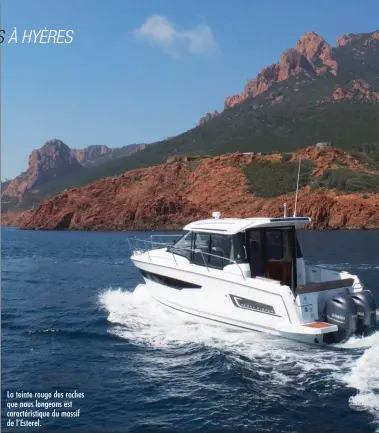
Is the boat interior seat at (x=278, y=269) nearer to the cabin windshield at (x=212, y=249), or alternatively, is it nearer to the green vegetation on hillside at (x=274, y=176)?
the cabin windshield at (x=212, y=249)

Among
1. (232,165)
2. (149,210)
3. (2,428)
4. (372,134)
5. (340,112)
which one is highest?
(340,112)

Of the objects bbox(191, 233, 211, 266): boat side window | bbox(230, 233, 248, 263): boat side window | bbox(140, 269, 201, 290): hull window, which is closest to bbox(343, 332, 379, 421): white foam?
bbox(230, 233, 248, 263): boat side window

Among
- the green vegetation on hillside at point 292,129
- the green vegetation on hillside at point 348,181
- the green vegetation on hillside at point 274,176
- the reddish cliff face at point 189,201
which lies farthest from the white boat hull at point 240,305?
the green vegetation on hillside at point 274,176

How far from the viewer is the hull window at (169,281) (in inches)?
514

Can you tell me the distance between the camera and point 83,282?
22688 millimetres

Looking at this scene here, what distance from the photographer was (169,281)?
1377cm

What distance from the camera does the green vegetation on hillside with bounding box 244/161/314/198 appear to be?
85625 mm

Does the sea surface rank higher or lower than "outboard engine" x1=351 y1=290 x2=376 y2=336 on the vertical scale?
lower

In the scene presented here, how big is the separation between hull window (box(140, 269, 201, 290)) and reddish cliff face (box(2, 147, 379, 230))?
200 feet

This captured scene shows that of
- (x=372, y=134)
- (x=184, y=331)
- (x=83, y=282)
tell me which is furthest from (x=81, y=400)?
(x=372, y=134)

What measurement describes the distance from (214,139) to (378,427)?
134871mm

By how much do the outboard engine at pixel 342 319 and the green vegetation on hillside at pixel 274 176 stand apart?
74039mm

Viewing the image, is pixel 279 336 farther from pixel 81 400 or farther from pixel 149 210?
A: pixel 149 210

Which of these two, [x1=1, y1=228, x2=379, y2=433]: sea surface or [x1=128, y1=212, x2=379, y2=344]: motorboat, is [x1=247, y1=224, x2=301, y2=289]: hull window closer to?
[x1=128, y1=212, x2=379, y2=344]: motorboat
